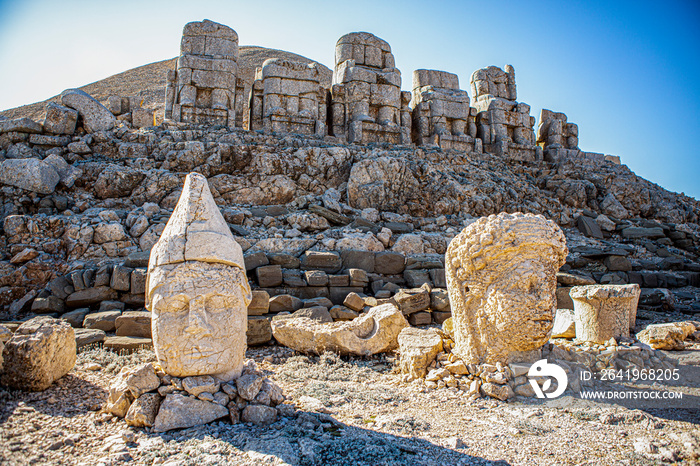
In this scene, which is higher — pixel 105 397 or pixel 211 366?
pixel 211 366

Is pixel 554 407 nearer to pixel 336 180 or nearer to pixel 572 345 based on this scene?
pixel 572 345

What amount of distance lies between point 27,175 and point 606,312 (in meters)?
11.7

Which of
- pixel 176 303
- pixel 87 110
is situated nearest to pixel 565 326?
pixel 176 303

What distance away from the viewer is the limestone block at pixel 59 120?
462 inches

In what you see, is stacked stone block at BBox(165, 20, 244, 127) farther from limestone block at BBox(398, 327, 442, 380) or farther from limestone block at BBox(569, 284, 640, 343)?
limestone block at BBox(569, 284, 640, 343)

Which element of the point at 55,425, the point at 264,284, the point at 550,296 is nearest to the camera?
the point at 55,425

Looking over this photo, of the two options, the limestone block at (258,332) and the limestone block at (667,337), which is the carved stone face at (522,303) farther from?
the limestone block at (258,332)

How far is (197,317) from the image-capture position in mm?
3412

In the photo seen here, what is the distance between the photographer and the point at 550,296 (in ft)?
14.1

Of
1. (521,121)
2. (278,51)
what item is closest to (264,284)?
(521,121)

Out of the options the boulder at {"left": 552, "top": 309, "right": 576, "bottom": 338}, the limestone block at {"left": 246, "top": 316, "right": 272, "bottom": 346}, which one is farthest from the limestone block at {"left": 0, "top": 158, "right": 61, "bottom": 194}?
the boulder at {"left": 552, "top": 309, "right": 576, "bottom": 338}

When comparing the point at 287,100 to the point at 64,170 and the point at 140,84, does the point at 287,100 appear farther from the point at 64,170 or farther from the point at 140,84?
the point at 140,84

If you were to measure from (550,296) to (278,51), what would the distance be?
4626 cm

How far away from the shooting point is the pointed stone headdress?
3.52m
